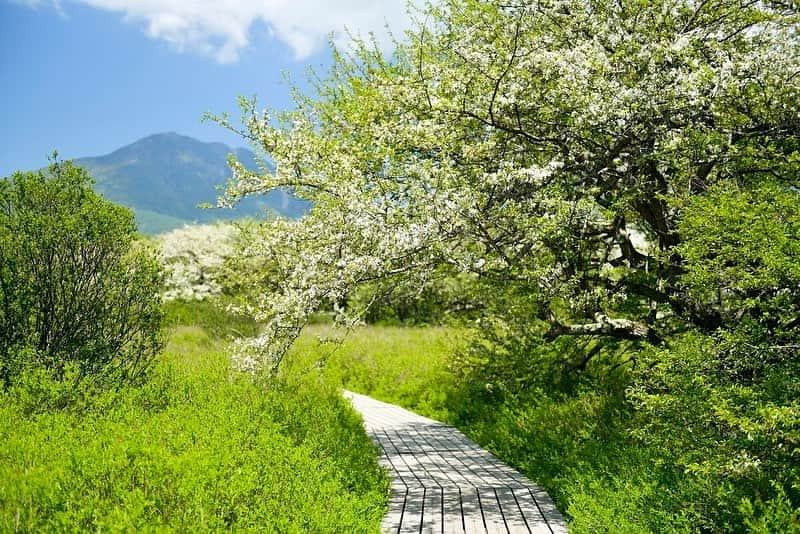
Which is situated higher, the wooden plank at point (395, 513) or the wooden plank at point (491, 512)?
the wooden plank at point (395, 513)

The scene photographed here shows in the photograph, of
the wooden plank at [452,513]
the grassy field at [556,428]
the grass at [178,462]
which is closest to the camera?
the grass at [178,462]

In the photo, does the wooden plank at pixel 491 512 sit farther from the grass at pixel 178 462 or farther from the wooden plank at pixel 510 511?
the grass at pixel 178 462

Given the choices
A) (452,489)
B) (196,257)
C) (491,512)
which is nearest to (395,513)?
(491,512)

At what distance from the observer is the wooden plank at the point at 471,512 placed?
636cm

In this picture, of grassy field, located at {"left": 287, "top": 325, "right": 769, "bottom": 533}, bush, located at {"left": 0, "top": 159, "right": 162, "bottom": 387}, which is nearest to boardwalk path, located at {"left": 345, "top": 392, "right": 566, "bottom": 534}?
grassy field, located at {"left": 287, "top": 325, "right": 769, "bottom": 533}

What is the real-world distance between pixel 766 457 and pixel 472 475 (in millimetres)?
3999

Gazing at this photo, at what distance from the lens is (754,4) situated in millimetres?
8109

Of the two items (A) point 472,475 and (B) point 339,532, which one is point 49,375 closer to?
(B) point 339,532

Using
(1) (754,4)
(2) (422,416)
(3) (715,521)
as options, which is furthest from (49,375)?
(1) (754,4)

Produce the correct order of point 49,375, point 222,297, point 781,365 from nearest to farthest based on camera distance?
point 781,365 → point 49,375 → point 222,297

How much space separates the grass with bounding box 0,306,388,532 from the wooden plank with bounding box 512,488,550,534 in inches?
55.6

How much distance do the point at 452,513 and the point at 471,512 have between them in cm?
19

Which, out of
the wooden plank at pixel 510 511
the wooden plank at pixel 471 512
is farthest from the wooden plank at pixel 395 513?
the wooden plank at pixel 510 511

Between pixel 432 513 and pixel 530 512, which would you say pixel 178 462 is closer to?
pixel 432 513
